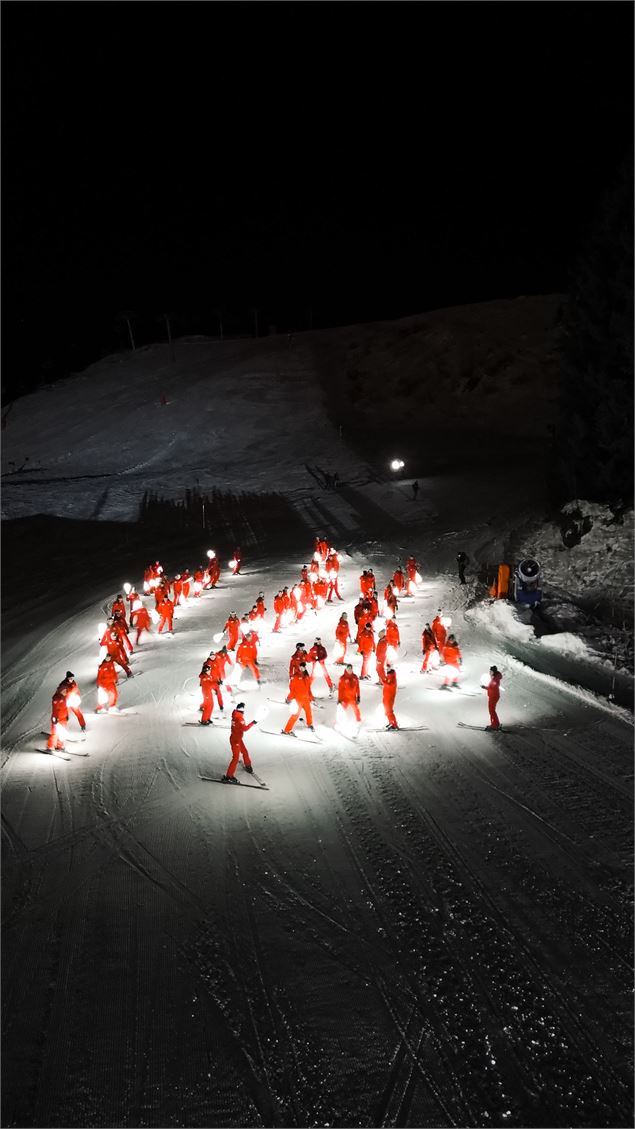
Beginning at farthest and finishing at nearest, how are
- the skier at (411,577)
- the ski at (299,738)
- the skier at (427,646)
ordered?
1. the skier at (411,577)
2. the skier at (427,646)
3. the ski at (299,738)

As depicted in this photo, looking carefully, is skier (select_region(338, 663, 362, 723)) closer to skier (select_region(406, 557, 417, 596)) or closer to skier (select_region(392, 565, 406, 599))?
skier (select_region(392, 565, 406, 599))

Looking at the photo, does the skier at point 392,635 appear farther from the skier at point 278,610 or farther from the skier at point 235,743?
the skier at point 235,743

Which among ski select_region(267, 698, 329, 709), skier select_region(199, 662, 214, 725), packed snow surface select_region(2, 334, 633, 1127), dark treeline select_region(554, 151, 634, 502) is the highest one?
dark treeline select_region(554, 151, 634, 502)

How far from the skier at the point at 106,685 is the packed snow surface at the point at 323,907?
→ 268 millimetres

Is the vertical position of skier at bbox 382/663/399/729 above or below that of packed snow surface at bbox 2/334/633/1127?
above

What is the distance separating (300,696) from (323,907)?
5.16 metres

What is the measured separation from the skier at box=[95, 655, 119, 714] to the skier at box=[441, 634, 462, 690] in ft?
22.5

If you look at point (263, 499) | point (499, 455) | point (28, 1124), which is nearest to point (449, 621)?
point (28, 1124)

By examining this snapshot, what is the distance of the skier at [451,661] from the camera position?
1502 cm

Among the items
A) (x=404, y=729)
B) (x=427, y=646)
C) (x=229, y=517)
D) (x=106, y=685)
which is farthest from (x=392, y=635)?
(x=229, y=517)

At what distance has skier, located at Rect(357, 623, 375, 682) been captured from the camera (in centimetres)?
1595

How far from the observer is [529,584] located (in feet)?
60.5

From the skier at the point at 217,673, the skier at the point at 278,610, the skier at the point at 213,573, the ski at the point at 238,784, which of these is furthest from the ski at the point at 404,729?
the skier at the point at 213,573

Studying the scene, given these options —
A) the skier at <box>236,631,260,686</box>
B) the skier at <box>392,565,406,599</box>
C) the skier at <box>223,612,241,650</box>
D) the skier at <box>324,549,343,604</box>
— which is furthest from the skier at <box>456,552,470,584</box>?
the skier at <box>236,631,260,686</box>
